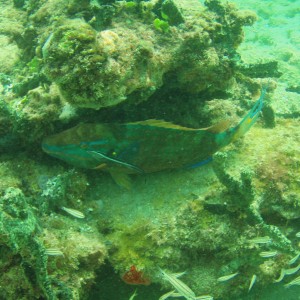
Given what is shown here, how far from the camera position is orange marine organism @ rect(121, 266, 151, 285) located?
3732 mm

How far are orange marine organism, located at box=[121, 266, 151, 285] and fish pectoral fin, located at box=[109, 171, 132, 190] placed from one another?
1032 millimetres

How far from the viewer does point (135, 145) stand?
13.0 ft

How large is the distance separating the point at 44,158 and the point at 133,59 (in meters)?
1.89

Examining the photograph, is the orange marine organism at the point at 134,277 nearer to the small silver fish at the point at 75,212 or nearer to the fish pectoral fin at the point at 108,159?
the small silver fish at the point at 75,212

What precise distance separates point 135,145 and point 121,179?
500 mm

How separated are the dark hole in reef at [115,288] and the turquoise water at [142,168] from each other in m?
0.01

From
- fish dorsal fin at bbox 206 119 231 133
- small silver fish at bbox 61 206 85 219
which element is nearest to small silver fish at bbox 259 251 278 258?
fish dorsal fin at bbox 206 119 231 133

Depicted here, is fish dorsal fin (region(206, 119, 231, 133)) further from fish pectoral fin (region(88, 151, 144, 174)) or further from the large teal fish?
fish pectoral fin (region(88, 151, 144, 174))

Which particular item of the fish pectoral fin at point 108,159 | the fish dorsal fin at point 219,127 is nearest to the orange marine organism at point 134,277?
the fish pectoral fin at point 108,159

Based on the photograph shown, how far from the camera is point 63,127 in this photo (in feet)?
13.9

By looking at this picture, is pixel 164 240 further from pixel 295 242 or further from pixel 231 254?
pixel 295 242

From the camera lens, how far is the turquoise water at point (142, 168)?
3.29 m

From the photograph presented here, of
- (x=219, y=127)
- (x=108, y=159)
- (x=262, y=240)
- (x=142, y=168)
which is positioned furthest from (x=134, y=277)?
(x=219, y=127)

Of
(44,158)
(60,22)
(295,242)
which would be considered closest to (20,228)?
(44,158)
